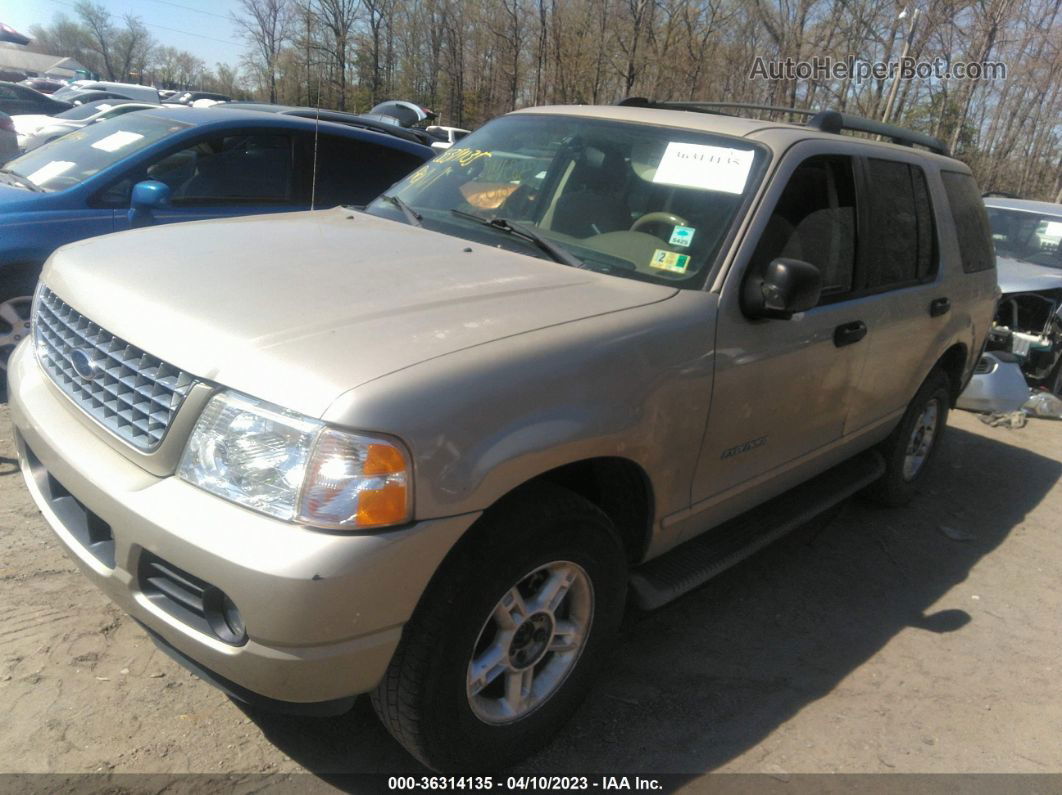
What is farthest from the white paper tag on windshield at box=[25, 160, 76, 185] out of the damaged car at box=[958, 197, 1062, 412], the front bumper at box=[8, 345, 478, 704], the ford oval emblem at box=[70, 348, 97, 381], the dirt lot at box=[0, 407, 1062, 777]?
the damaged car at box=[958, 197, 1062, 412]

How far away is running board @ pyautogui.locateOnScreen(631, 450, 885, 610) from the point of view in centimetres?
296

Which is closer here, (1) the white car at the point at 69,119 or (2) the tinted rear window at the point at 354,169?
(2) the tinted rear window at the point at 354,169

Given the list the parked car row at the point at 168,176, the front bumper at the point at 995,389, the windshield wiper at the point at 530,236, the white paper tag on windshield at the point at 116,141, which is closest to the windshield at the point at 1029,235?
the front bumper at the point at 995,389

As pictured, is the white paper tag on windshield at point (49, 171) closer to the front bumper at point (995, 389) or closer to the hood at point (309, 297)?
the hood at point (309, 297)

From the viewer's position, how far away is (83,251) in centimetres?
289

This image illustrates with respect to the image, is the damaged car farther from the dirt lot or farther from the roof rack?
the dirt lot

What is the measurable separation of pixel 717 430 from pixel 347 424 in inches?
56.0

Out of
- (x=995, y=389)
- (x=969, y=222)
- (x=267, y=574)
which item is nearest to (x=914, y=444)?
(x=969, y=222)

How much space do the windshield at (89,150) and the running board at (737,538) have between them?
431cm

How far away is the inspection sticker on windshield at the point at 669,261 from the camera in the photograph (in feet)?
9.62

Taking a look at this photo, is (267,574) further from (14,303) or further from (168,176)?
(168,176)

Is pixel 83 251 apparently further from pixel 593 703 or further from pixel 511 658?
pixel 593 703

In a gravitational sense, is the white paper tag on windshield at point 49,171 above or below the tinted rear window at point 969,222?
below

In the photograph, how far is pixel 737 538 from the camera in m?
3.40
